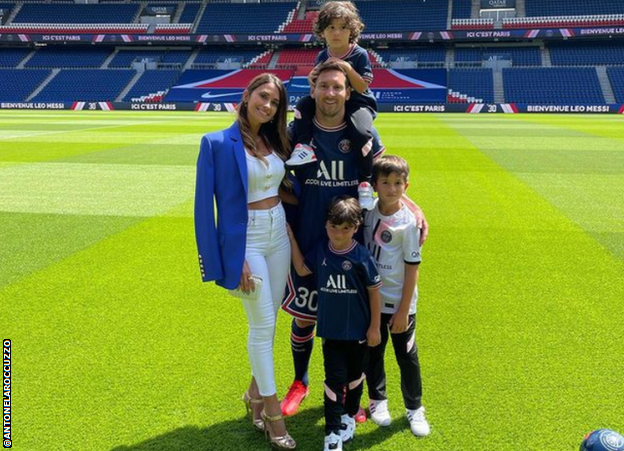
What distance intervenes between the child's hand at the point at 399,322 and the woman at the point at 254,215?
2.27 feet

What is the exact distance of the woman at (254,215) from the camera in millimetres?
2871

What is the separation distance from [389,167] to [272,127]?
0.74m

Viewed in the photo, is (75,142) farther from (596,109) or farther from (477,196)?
(596,109)

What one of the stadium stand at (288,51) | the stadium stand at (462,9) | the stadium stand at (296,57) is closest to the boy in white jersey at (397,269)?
the stadium stand at (288,51)

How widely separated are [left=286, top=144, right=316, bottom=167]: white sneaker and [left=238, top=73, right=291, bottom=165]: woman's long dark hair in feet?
0.36

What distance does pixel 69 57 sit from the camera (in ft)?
185

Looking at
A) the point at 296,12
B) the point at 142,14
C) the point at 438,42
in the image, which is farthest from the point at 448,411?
the point at 142,14

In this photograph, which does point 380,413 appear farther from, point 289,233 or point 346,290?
point 289,233

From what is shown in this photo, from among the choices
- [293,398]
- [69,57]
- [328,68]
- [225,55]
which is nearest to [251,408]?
[293,398]

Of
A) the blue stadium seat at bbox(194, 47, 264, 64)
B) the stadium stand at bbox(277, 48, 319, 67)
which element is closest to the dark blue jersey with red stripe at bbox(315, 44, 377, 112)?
the stadium stand at bbox(277, 48, 319, 67)

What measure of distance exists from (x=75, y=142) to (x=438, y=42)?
1670 inches

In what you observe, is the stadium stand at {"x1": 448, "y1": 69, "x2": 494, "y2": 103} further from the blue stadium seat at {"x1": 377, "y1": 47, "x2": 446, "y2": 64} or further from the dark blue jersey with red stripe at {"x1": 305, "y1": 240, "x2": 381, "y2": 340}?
the dark blue jersey with red stripe at {"x1": 305, "y1": 240, "x2": 381, "y2": 340}

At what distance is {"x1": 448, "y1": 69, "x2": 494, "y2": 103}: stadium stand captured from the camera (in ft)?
147

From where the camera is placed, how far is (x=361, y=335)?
9.92 ft
